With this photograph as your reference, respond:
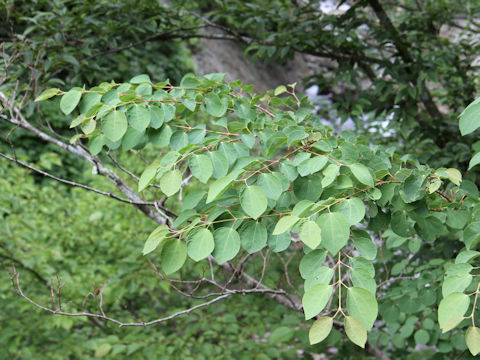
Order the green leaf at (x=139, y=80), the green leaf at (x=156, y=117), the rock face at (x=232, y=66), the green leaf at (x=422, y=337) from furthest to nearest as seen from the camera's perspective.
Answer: the rock face at (x=232, y=66), the green leaf at (x=422, y=337), the green leaf at (x=139, y=80), the green leaf at (x=156, y=117)

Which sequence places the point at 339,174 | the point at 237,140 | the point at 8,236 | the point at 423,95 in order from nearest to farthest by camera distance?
the point at 339,174, the point at 237,140, the point at 8,236, the point at 423,95

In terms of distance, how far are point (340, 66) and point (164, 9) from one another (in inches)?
51.1

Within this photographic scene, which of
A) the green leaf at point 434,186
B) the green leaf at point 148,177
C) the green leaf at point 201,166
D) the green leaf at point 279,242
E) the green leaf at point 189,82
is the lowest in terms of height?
the green leaf at point 279,242

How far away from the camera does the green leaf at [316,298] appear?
87 centimetres

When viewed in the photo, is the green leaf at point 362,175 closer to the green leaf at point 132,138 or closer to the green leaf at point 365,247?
the green leaf at point 365,247

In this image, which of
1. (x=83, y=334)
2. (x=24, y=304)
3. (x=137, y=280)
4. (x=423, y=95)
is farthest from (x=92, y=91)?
(x=423, y=95)

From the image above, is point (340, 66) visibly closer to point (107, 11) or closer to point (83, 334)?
point (107, 11)

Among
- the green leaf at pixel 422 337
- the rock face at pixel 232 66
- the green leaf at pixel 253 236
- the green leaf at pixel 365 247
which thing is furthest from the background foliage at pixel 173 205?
the rock face at pixel 232 66

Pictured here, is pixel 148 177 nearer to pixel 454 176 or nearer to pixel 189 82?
pixel 189 82

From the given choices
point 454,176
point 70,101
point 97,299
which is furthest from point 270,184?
point 97,299

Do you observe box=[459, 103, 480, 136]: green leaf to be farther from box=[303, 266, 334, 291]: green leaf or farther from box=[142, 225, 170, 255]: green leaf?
box=[142, 225, 170, 255]: green leaf

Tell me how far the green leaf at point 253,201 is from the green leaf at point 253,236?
0.30 feet

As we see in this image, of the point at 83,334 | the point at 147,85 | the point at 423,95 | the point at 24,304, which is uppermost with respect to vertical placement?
the point at 147,85

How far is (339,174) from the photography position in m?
1.18
